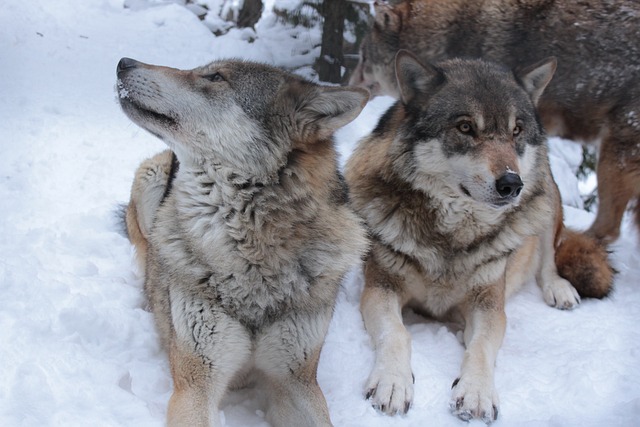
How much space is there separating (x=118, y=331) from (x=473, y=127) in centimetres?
258

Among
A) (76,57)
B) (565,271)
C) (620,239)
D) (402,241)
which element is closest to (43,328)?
(402,241)

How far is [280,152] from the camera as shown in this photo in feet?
10.1

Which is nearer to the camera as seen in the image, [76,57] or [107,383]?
[107,383]

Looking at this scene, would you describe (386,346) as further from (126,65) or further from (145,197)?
(126,65)

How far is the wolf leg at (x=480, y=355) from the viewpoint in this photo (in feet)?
11.4

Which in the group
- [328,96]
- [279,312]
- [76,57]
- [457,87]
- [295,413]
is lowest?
[76,57]

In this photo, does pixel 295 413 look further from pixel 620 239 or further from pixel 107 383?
pixel 620 239

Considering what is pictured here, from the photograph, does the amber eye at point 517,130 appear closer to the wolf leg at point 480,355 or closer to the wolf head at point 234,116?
the wolf leg at point 480,355

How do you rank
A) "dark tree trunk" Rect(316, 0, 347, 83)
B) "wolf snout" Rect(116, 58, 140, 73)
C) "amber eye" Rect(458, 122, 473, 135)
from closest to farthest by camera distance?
"wolf snout" Rect(116, 58, 140, 73), "amber eye" Rect(458, 122, 473, 135), "dark tree trunk" Rect(316, 0, 347, 83)

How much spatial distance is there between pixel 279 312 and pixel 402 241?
4.26ft

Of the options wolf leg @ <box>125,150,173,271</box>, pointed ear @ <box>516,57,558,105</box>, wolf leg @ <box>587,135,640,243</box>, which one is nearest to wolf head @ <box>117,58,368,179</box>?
wolf leg @ <box>125,150,173,271</box>

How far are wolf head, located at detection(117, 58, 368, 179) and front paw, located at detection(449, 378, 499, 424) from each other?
1.72 metres

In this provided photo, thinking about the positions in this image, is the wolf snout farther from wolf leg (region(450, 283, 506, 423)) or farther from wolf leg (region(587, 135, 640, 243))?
wolf leg (region(587, 135, 640, 243))

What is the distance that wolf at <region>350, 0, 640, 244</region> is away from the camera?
227 inches
